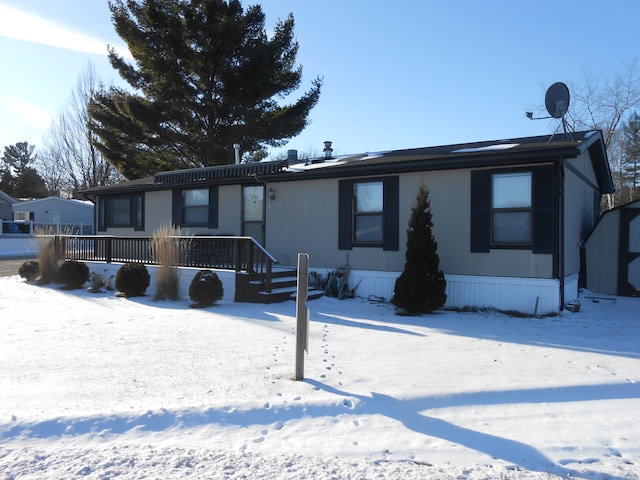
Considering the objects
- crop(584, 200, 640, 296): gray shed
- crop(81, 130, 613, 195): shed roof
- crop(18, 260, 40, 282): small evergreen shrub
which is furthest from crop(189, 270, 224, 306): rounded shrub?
crop(584, 200, 640, 296): gray shed

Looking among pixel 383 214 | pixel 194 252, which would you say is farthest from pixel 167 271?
pixel 383 214

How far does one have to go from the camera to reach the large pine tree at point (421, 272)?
8242 millimetres

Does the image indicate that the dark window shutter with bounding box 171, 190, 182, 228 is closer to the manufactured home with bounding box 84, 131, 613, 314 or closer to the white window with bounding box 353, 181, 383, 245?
the manufactured home with bounding box 84, 131, 613, 314

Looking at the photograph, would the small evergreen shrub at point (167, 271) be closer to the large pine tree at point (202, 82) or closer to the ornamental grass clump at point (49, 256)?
the ornamental grass clump at point (49, 256)

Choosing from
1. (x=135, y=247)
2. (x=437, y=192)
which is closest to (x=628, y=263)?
(x=437, y=192)

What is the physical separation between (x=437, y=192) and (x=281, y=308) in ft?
12.4

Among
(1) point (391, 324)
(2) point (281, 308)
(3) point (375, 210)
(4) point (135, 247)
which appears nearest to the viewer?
(1) point (391, 324)

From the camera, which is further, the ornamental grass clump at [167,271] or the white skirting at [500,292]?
the ornamental grass clump at [167,271]

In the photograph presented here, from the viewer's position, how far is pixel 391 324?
7500 mm

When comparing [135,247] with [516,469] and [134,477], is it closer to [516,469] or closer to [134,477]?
[134,477]

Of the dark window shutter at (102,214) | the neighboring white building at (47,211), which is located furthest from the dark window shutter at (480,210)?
the neighboring white building at (47,211)

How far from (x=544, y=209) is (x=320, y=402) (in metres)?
5.95

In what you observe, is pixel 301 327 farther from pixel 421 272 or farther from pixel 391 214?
pixel 391 214

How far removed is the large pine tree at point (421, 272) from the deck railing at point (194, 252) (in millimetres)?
2637
